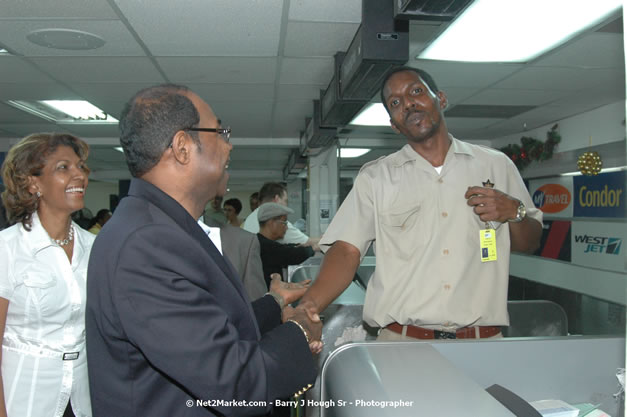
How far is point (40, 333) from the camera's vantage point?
5.32 feet

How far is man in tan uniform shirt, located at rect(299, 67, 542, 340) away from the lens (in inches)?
62.7

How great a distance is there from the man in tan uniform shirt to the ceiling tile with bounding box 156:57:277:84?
2.46m

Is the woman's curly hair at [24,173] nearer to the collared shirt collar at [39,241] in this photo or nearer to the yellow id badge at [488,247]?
the collared shirt collar at [39,241]

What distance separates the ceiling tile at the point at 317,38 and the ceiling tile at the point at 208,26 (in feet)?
0.37

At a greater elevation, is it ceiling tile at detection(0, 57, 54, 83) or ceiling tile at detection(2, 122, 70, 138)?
ceiling tile at detection(2, 122, 70, 138)

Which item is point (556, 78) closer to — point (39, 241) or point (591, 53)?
point (591, 53)

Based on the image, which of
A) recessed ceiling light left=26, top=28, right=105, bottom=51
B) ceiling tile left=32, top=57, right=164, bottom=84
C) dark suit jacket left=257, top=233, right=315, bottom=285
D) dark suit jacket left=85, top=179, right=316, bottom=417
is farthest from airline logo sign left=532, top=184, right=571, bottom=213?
dark suit jacket left=85, top=179, right=316, bottom=417

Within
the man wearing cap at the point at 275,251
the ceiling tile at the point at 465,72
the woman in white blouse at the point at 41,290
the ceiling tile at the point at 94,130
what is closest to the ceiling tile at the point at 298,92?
the ceiling tile at the point at 465,72

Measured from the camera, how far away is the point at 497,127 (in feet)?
23.1

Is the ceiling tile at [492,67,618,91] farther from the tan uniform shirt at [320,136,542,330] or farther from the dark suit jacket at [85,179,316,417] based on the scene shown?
the dark suit jacket at [85,179,316,417]

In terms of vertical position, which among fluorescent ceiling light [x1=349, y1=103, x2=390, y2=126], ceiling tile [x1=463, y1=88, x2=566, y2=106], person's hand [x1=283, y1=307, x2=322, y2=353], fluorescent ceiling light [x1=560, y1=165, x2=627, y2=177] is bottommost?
person's hand [x1=283, y1=307, x2=322, y2=353]

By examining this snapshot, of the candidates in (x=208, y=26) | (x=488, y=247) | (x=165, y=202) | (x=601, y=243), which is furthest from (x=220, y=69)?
(x=601, y=243)

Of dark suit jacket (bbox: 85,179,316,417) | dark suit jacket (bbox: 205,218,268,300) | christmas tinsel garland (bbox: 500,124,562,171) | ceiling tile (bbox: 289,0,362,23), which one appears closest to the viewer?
dark suit jacket (bbox: 85,179,316,417)

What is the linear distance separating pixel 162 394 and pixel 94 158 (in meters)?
10.9
